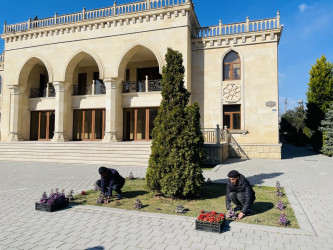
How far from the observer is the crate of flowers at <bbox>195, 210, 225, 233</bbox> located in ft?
13.5

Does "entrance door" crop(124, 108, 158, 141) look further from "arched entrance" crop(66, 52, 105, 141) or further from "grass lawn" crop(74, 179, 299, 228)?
"grass lawn" crop(74, 179, 299, 228)

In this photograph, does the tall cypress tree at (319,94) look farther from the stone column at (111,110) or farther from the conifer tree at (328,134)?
the stone column at (111,110)

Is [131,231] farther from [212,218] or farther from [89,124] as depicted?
[89,124]

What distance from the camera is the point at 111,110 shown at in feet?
55.0

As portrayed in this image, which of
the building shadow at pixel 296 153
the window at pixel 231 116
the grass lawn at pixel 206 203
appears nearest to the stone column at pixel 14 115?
the grass lawn at pixel 206 203

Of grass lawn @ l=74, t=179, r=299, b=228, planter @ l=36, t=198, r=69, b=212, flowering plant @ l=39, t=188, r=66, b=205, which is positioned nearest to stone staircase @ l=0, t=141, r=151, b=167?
grass lawn @ l=74, t=179, r=299, b=228

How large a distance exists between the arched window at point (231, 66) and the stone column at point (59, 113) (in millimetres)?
12696

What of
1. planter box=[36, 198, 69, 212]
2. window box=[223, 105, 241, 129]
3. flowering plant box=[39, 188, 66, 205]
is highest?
window box=[223, 105, 241, 129]

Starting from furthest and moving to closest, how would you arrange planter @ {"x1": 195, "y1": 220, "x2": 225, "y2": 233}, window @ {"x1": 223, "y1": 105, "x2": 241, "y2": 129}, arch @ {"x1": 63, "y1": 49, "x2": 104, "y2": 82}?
1. arch @ {"x1": 63, "y1": 49, "x2": 104, "y2": 82}
2. window @ {"x1": 223, "y1": 105, "x2": 241, "y2": 129}
3. planter @ {"x1": 195, "y1": 220, "x2": 225, "y2": 233}

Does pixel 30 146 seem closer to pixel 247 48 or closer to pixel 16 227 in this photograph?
pixel 16 227

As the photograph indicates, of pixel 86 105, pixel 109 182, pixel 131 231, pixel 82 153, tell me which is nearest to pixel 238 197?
pixel 131 231

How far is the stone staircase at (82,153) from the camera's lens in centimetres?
1326

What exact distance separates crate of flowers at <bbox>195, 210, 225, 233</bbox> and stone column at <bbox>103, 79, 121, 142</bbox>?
43.0 feet

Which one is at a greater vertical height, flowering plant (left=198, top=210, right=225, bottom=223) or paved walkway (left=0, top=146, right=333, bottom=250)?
flowering plant (left=198, top=210, right=225, bottom=223)
